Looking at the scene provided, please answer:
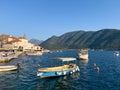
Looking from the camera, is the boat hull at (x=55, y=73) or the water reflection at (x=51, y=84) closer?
the water reflection at (x=51, y=84)

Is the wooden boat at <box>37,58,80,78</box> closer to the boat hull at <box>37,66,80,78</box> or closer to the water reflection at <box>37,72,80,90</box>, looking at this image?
the boat hull at <box>37,66,80,78</box>

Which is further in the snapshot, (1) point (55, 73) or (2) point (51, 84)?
(1) point (55, 73)

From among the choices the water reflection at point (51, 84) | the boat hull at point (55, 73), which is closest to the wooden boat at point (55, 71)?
the boat hull at point (55, 73)

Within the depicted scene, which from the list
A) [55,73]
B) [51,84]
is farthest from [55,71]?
[51,84]

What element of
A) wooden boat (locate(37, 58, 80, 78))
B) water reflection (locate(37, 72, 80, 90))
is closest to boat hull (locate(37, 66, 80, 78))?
wooden boat (locate(37, 58, 80, 78))

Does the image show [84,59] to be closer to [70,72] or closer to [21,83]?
[70,72]

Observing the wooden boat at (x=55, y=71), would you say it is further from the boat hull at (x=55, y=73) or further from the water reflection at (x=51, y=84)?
the water reflection at (x=51, y=84)

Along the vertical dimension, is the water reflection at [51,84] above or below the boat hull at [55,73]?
below

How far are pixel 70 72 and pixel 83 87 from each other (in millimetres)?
17266

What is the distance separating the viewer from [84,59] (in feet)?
385

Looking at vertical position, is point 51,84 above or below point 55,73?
below

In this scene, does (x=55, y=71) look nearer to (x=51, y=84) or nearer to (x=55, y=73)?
(x=55, y=73)

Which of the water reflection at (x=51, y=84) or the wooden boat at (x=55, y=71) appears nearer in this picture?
the water reflection at (x=51, y=84)

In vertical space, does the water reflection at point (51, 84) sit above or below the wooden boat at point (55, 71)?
below
